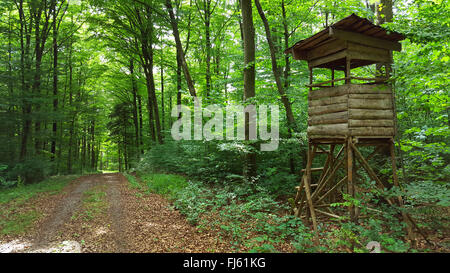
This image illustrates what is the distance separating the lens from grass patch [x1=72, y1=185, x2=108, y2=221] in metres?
7.66

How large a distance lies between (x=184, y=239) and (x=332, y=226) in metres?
4.42

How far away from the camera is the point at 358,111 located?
6020 millimetres

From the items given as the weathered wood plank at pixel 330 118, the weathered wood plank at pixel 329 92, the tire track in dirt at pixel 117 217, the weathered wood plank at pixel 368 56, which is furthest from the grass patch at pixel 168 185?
the weathered wood plank at pixel 368 56

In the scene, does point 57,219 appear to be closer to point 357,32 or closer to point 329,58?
point 329,58

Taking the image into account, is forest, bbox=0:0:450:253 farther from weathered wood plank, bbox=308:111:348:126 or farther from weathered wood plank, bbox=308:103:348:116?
weathered wood plank, bbox=308:111:348:126

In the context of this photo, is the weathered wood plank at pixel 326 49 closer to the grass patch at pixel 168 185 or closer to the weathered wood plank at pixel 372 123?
the weathered wood plank at pixel 372 123

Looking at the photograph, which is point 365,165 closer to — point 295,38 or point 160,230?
point 160,230

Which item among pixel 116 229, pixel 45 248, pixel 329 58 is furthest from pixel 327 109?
pixel 45 248

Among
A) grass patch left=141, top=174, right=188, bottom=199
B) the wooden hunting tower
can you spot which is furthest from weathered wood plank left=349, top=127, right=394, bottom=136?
grass patch left=141, top=174, right=188, bottom=199

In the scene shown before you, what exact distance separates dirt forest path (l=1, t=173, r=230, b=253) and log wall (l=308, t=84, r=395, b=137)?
13.9ft

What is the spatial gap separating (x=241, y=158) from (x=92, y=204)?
6.18 m

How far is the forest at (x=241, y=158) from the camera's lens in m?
5.52

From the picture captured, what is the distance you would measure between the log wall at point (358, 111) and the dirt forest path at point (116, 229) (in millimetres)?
4249
